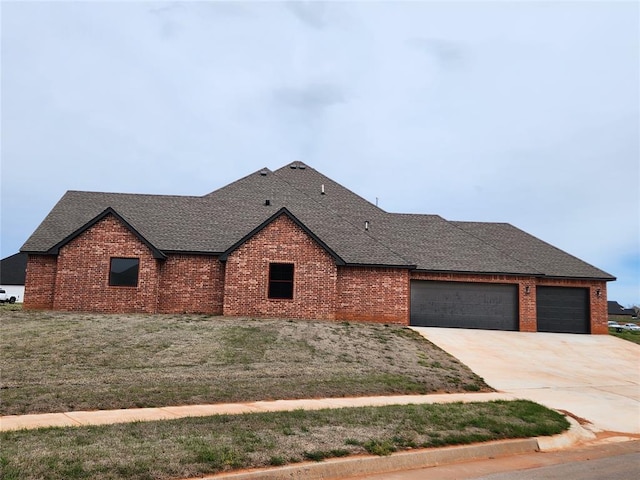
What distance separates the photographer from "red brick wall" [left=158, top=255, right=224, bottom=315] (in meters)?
24.3

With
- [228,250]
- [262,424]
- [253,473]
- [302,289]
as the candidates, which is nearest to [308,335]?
[302,289]

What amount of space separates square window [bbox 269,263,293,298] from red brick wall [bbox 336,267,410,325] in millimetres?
2372

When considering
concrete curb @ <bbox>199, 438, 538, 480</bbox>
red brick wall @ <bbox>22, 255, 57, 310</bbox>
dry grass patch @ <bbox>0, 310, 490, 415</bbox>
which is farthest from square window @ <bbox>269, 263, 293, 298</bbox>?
concrete curb @ <bbox>199, 438, 538, 480</bbox>

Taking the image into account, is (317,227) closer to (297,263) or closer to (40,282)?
(297,263)

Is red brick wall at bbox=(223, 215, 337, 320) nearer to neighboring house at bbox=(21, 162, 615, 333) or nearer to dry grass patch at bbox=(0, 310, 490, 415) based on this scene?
neighboring house at bbox=(21, 162, 615, 333)

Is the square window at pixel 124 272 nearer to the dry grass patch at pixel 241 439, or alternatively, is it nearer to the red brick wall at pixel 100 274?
the red brick wall at pixel 100 274

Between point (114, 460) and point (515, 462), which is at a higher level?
point (114, 460)

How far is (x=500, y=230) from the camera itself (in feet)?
105

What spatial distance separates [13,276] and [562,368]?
5203 centimetres

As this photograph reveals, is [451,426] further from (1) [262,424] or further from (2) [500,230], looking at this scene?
(2) [500,230]

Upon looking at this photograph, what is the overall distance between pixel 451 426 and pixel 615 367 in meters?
12.8

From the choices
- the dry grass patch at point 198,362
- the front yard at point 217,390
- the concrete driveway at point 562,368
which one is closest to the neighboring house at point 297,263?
the concrete driveway at point 562,368

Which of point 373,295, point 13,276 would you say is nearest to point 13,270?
point 13,276

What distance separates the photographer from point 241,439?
7828mm
